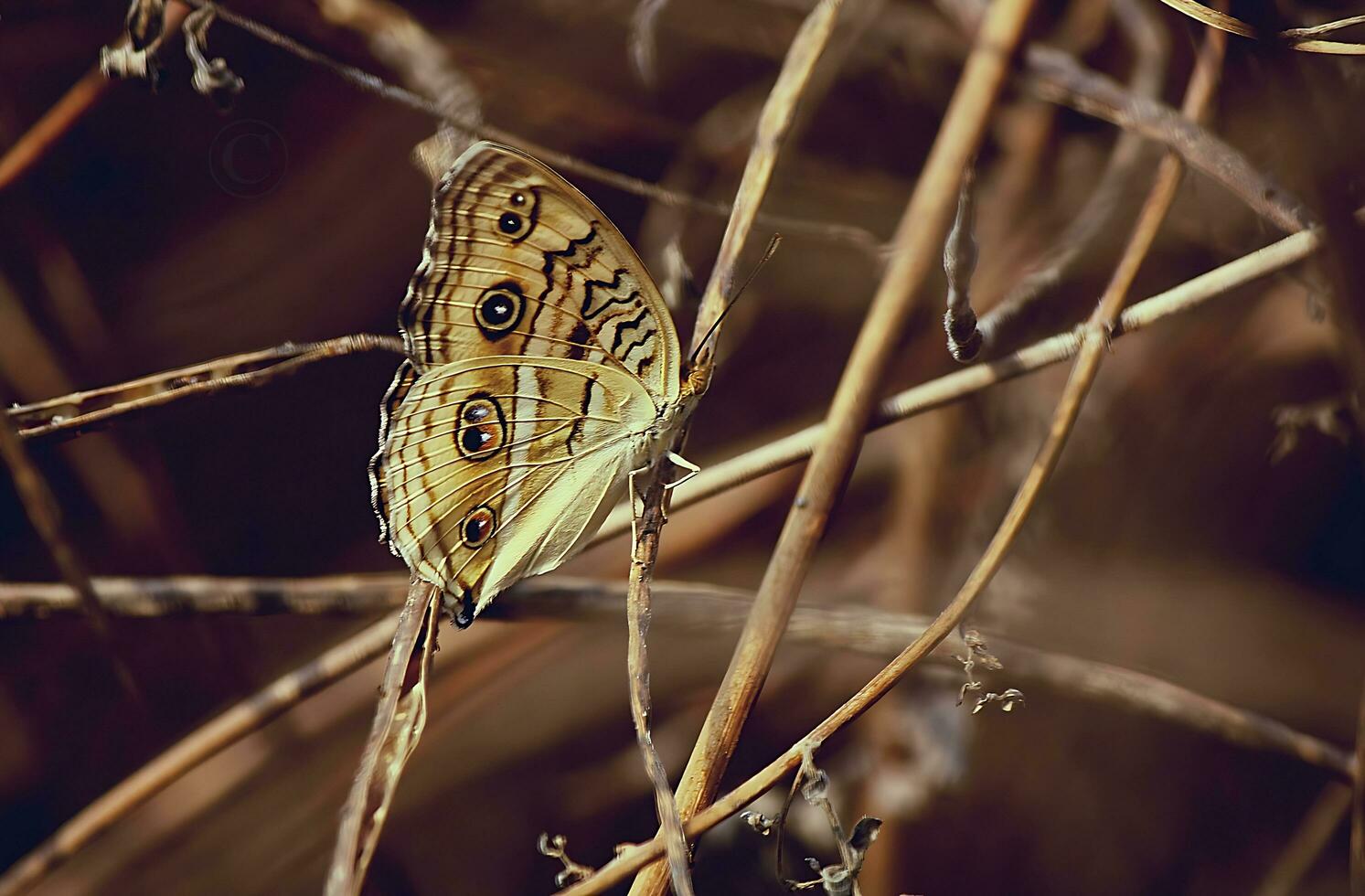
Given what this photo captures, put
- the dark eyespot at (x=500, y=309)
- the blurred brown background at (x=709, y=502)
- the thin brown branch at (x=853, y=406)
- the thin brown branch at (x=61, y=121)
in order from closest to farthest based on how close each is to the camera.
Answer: the thin brown branch at (x=853, y=406)
the dark eyespot at (x=500, y=309)
the thin brown branch at (x=61, y=121)
the blurred brown background at (x=709, y=502)

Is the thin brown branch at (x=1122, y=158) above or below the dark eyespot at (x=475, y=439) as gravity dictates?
above

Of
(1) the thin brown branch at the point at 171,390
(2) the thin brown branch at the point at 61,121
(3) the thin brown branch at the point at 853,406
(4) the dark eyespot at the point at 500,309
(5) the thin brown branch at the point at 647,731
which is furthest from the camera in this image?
(2) the thin brown branch at the point at 61,121

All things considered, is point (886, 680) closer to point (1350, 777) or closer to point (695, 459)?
point (1350, 777)

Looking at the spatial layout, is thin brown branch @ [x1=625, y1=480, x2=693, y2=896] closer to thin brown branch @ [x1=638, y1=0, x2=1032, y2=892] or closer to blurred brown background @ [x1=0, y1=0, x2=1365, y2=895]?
thin brown branch @ [x1=638, y1=0, x2=1032, y2=892]

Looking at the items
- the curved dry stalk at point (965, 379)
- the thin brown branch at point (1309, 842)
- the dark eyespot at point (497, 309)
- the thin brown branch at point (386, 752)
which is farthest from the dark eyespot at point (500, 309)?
the thin brown branch at point (1309, 842)

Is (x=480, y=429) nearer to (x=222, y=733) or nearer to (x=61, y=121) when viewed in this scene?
(x=222, y=733)

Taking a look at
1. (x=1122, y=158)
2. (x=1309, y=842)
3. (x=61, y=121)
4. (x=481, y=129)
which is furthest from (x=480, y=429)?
(x=1309, y=842)

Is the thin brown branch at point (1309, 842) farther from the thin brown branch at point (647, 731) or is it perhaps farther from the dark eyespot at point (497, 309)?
the dark eyespot at point (497, 309)
